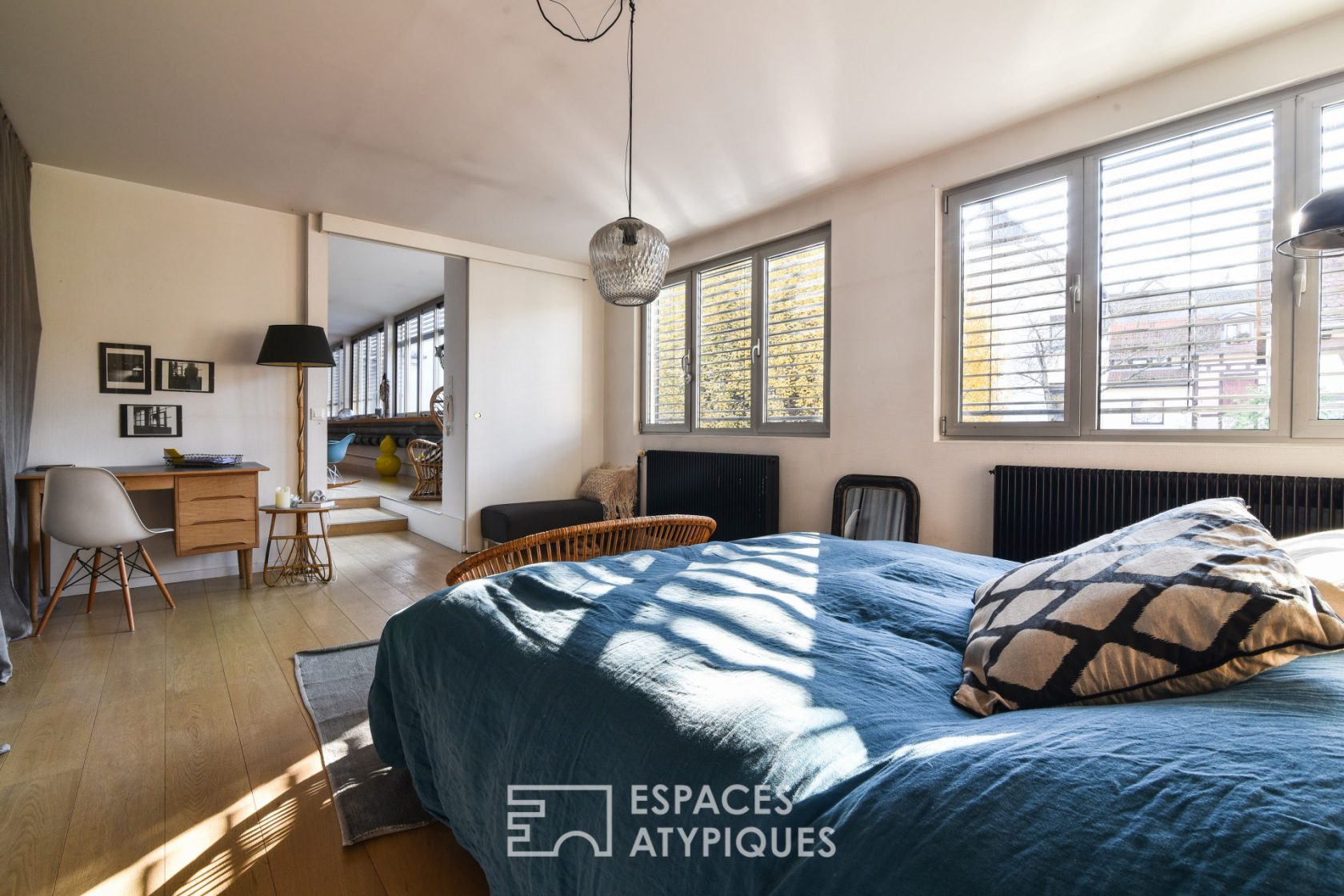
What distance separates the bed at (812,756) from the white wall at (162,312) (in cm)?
364

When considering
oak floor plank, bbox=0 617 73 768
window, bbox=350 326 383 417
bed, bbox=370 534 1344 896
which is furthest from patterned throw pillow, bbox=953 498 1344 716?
window, bbox=350 326 383 417

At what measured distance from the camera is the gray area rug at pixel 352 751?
5.28 ft

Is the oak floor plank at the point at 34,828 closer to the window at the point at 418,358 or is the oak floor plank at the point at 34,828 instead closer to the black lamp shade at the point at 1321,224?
the black lamp shade at the point at 1321,224

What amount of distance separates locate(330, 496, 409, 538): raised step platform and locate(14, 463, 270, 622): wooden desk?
5.39ft

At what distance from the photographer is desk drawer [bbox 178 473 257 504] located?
11.7ft

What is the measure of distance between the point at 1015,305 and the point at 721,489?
223 centimetres

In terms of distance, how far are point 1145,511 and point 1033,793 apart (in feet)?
8.68

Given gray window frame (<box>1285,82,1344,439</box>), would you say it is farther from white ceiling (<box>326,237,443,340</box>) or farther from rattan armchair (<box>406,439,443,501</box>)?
rattan armchair (<box>406,439,443,501</box>)

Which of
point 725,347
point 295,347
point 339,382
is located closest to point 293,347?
point 295,347

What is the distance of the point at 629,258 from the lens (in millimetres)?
2281

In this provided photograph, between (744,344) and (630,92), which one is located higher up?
(630,92)

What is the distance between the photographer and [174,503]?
3.55m

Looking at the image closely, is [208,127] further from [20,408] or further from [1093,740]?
[1093,740]

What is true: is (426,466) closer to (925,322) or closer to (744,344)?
(744,344)
